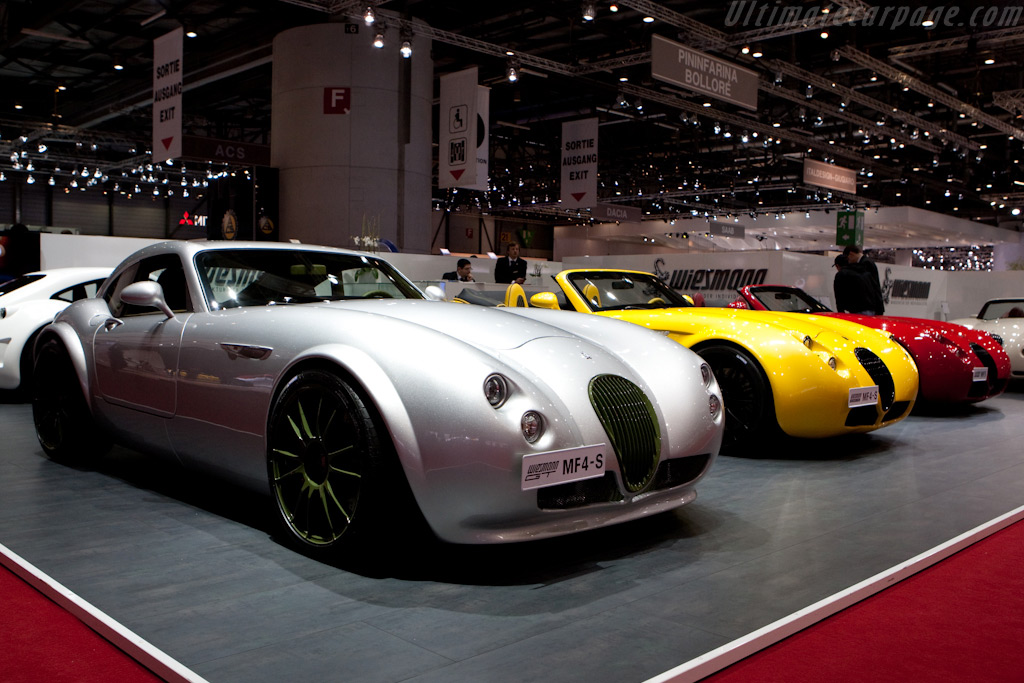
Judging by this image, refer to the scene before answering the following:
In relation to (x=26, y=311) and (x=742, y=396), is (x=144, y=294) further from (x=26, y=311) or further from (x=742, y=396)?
(x=26, y=311)

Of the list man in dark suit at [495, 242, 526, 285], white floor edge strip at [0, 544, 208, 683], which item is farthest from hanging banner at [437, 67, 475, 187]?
white floor edge strip at [0, 544, 208, 683]

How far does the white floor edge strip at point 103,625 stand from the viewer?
1.98 meters

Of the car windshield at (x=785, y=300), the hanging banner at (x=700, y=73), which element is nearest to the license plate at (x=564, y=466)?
the car windshield at (x=785, y=300)

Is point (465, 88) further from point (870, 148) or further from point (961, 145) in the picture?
point (870, 148)

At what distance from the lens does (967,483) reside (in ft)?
14.4

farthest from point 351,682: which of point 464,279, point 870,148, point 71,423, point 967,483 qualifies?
point 870,148

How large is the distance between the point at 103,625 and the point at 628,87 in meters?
17.3

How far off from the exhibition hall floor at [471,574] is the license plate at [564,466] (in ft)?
1.13

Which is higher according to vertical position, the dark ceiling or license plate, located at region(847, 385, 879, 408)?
the dark ceiling

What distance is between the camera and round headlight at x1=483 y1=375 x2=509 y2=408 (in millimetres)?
2641

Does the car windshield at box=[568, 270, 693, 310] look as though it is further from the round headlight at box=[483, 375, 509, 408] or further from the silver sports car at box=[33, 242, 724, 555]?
the round headlight at box=[483, 375, 509, 408]

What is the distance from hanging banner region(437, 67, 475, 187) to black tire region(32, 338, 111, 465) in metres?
9.11

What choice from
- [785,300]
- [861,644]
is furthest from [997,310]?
[861,644]

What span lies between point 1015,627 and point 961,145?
2211cm
